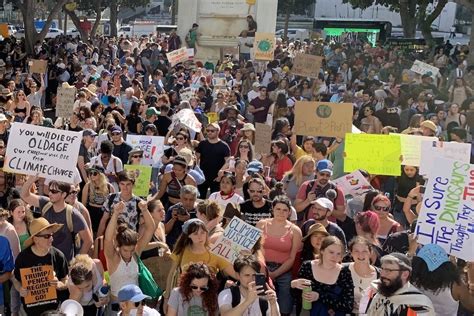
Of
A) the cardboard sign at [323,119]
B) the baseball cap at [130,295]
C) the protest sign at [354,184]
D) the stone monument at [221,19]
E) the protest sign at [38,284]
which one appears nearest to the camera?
the baseball cap at [130,295]

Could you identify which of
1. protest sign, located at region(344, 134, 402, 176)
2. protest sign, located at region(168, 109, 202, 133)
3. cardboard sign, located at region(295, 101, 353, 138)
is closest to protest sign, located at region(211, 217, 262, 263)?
protest sign, located at region(344, 134, 402, 176)

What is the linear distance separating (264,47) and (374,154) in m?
10.9

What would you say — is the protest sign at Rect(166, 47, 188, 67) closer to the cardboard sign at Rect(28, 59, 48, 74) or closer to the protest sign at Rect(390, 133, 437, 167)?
the cardboard sign at Rect(28, 59, 48, 74)

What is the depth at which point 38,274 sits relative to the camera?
5.69 meters

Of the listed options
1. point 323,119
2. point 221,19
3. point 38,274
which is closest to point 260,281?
point 38,274

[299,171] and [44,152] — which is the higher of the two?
[44,152]

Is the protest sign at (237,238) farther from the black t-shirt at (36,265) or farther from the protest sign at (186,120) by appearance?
the protest sign at (186,120)

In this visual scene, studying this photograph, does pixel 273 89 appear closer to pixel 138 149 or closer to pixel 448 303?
pixel 138 149

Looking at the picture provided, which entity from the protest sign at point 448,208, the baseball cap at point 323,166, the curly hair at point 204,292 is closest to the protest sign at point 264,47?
the baseball cap at point 323,166

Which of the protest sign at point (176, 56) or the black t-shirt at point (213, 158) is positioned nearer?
the black t-shirt at point (213, 158)

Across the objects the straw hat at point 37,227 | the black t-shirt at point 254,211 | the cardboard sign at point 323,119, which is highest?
the cardboard sign at point 323,119

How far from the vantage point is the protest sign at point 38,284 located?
5664mm

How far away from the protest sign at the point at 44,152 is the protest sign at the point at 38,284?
1.51m

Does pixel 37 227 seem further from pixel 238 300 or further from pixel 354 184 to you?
pixel 354 184
